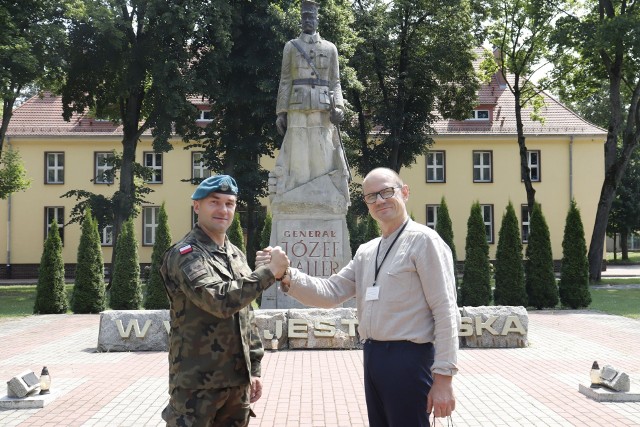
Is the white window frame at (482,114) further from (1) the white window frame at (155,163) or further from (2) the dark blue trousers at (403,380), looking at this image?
(2) the dark blue trousers at (403,380)

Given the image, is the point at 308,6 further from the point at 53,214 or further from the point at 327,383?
the point at 53,214

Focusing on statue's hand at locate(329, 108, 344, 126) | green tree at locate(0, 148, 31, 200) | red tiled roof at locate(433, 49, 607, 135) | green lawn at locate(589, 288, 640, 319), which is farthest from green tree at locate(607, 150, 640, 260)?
statue's hand at locate(329, 108, 344, 126)

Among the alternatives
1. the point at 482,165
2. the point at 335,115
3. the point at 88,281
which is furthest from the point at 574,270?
the point at 482,165

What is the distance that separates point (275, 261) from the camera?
3914mm

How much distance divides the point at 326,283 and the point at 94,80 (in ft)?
83.1

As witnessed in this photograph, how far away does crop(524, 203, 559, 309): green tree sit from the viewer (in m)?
19.3

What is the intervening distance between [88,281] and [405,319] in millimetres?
16398

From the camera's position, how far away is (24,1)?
22984 mm

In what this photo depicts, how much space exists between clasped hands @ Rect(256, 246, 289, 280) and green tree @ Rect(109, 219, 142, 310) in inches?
608

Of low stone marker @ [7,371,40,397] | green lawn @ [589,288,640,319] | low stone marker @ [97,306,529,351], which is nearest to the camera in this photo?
low stone marker @ [7,371,40,397]

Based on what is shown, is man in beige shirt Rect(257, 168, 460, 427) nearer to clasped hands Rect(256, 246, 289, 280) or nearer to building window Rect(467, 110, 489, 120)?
clasped hands Rect(256, 246, 289, 280)

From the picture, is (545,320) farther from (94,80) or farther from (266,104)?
(94,80)

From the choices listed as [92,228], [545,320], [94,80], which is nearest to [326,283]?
[545,320]

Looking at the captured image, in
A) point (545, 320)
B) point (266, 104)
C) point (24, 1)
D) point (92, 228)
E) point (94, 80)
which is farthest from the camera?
point (94, 80)
